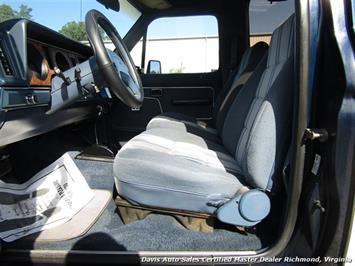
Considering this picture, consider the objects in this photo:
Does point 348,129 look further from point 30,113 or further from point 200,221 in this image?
point 30,113

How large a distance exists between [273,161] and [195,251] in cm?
38

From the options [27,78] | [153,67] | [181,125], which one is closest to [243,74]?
[181,125]

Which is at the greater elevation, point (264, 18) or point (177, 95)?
point (264, 18)

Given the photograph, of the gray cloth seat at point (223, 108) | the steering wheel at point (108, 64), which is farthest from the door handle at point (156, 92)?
the steering wheel at point (108, 64)

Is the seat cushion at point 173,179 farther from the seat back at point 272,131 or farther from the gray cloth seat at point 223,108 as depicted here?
the gray cloth seat at point 223,108

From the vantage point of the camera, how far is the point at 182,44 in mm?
2633

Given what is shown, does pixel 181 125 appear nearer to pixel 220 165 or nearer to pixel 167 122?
pixel 167 122

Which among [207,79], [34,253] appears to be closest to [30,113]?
[34,253]

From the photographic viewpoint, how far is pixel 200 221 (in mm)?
1290

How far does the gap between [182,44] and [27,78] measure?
1347 millimetres

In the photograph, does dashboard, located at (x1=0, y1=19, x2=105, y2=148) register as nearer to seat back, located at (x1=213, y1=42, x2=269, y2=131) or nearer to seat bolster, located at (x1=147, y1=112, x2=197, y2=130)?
seat bolster, located at (x1=147, y1=112, x2=197, y2=130)

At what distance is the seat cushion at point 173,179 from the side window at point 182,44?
4.14 ft

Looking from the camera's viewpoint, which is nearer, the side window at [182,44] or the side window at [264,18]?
the side window at [264,18]

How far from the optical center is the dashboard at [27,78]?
4.51 feet
